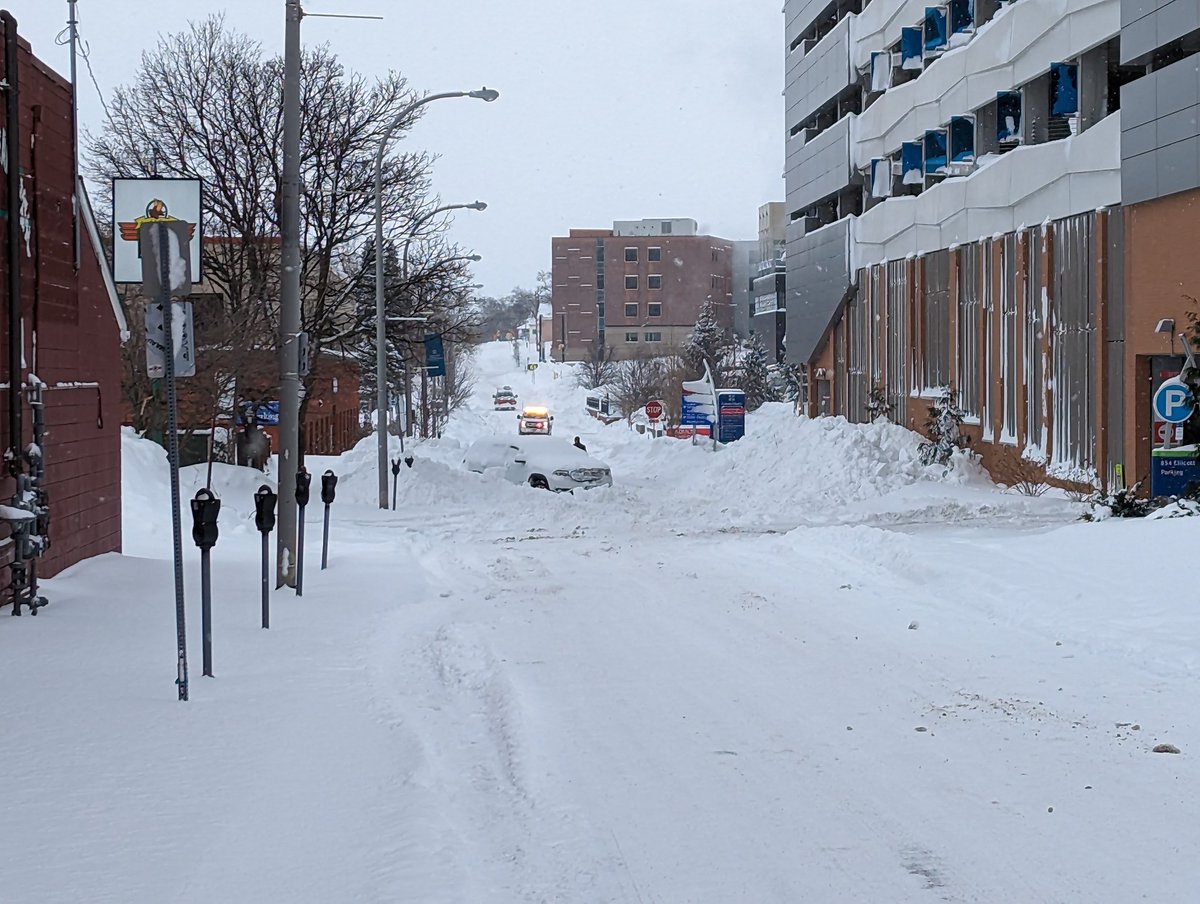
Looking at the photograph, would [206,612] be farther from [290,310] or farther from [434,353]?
[434,353]

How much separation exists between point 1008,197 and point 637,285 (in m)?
107

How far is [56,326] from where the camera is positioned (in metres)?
13.6

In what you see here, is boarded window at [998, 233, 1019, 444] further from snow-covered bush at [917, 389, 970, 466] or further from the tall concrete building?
snow-covered bush at [917, 389, 970, 466]

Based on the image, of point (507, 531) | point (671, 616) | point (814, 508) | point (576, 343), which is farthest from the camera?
point (576, 343)

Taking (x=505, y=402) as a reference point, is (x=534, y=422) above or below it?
below

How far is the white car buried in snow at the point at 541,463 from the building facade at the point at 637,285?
9441 centimetres

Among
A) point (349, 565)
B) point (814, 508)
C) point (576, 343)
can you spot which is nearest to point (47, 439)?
point (349, 565)

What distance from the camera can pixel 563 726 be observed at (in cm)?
812

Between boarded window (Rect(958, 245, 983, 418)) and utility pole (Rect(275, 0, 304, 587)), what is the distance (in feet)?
72.2

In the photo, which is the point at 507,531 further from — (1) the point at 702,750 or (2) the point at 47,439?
(1) the point at 702,750

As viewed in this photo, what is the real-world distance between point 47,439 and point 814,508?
16.5m

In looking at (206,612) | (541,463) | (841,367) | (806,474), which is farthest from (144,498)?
(841,367)

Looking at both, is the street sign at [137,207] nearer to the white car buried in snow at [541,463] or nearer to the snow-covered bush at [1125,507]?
the white car buried in snow at [541,463]

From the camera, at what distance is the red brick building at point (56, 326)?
11.9m
